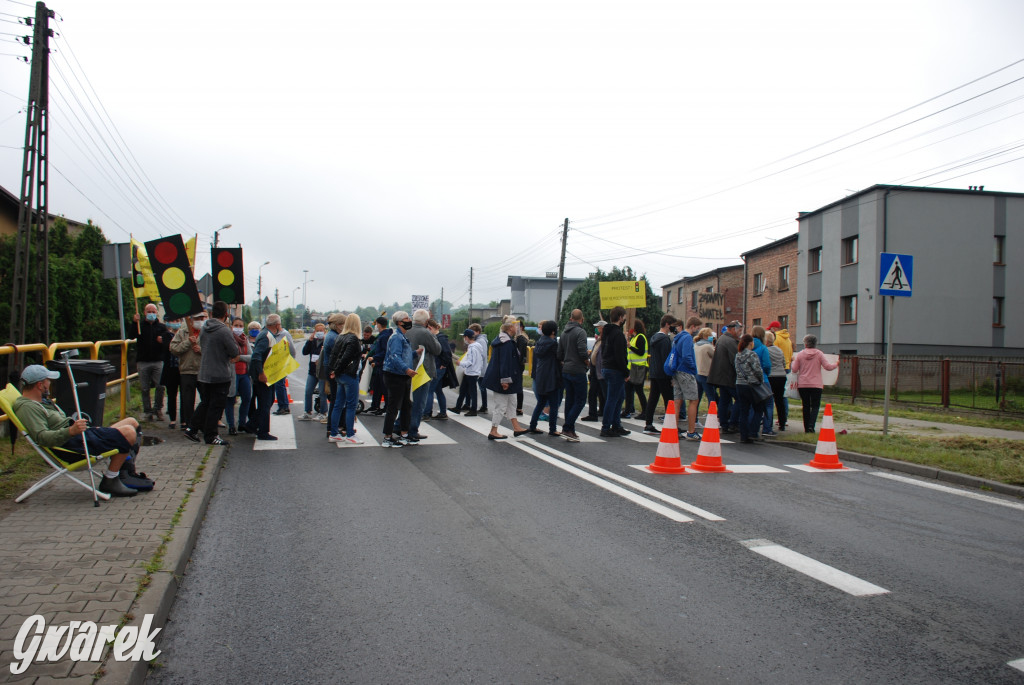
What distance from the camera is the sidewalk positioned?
119 inches

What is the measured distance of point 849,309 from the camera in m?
33.0

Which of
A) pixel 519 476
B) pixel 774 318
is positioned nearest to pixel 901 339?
pixel 774 318

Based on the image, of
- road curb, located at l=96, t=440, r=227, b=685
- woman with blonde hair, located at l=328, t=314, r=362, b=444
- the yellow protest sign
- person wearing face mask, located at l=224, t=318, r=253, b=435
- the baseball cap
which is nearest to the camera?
road curb, located at l=96, t=440, r=227, b=685

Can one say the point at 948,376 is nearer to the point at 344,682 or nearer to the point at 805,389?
the point at 805,389

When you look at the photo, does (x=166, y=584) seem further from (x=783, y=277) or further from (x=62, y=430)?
(x=783, y=277)

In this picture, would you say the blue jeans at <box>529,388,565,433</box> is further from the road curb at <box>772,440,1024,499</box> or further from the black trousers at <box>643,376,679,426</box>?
the road curb at <box>772,440,1024,499</box>

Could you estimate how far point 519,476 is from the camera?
771 cm

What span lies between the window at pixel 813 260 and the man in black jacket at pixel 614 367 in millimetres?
28510

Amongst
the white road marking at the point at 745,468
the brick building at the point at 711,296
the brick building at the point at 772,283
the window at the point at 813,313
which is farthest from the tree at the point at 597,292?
the white road marking at the point at 745,468

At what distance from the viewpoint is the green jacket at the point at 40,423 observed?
551 centimetres

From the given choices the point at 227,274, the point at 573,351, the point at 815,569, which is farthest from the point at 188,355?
the point at 815,569

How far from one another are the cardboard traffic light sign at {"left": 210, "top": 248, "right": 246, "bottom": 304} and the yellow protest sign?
174 cm

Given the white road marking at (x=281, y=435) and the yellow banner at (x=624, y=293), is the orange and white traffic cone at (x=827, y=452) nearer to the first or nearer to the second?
the white road marking at (x=281, y=435)

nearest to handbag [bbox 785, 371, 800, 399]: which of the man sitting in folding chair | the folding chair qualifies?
the man sitting in folding chair
